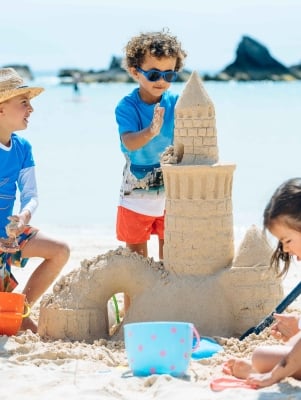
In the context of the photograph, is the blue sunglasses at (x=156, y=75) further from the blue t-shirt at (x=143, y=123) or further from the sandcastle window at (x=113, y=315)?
the sandcastle window at (x=113, y=315)

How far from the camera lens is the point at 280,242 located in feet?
13.2

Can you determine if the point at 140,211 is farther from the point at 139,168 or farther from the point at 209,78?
the point at 209,78

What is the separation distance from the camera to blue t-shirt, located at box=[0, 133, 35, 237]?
532cm

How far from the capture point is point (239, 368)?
405cm

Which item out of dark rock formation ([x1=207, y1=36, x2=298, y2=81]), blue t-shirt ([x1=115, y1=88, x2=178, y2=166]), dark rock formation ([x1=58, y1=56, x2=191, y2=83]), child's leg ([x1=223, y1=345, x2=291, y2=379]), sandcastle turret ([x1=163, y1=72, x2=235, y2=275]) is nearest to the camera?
child's leg ([x1=223, y1=345, x2=291, y2=379])

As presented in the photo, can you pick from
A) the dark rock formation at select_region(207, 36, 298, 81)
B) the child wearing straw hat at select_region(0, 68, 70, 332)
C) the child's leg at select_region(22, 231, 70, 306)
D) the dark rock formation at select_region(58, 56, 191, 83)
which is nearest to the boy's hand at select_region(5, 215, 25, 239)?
the child wearing straw hat at select_region(0, 68, 70, 332)

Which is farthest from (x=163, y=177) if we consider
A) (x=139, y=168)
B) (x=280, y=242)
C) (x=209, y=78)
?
(x=209, y=78)

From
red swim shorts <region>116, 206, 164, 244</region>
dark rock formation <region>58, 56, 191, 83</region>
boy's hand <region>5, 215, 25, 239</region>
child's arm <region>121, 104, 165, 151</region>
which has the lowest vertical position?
dark rock formation <region>58, 56, 191, 83</region>

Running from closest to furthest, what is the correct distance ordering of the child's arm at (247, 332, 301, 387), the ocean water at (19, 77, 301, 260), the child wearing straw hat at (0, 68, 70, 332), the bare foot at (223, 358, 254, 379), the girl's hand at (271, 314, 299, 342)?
the child's arm at (247, 332, 301, 387) → the bare foot at (223, 358, 254, 379) → the girl's hand at (271, 314, 299, 342) → the child wearing straw hat at (0, 68, 70, 332) → the ocean water at (19, 77, 301, 260)

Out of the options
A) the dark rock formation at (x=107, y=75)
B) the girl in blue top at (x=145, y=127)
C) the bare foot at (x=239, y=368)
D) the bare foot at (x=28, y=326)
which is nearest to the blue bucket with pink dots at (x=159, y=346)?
the bare foot at (x=239, y=368)

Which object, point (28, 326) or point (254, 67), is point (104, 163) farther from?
point (254, 67)

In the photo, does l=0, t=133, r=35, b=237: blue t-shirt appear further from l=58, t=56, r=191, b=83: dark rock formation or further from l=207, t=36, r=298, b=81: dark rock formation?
l=207, t=36, r=298, b=81: dark rock formation

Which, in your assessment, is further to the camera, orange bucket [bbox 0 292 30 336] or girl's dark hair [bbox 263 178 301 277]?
orange bucket [bbox 0 292 30 336]

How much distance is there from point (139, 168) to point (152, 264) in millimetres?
619
